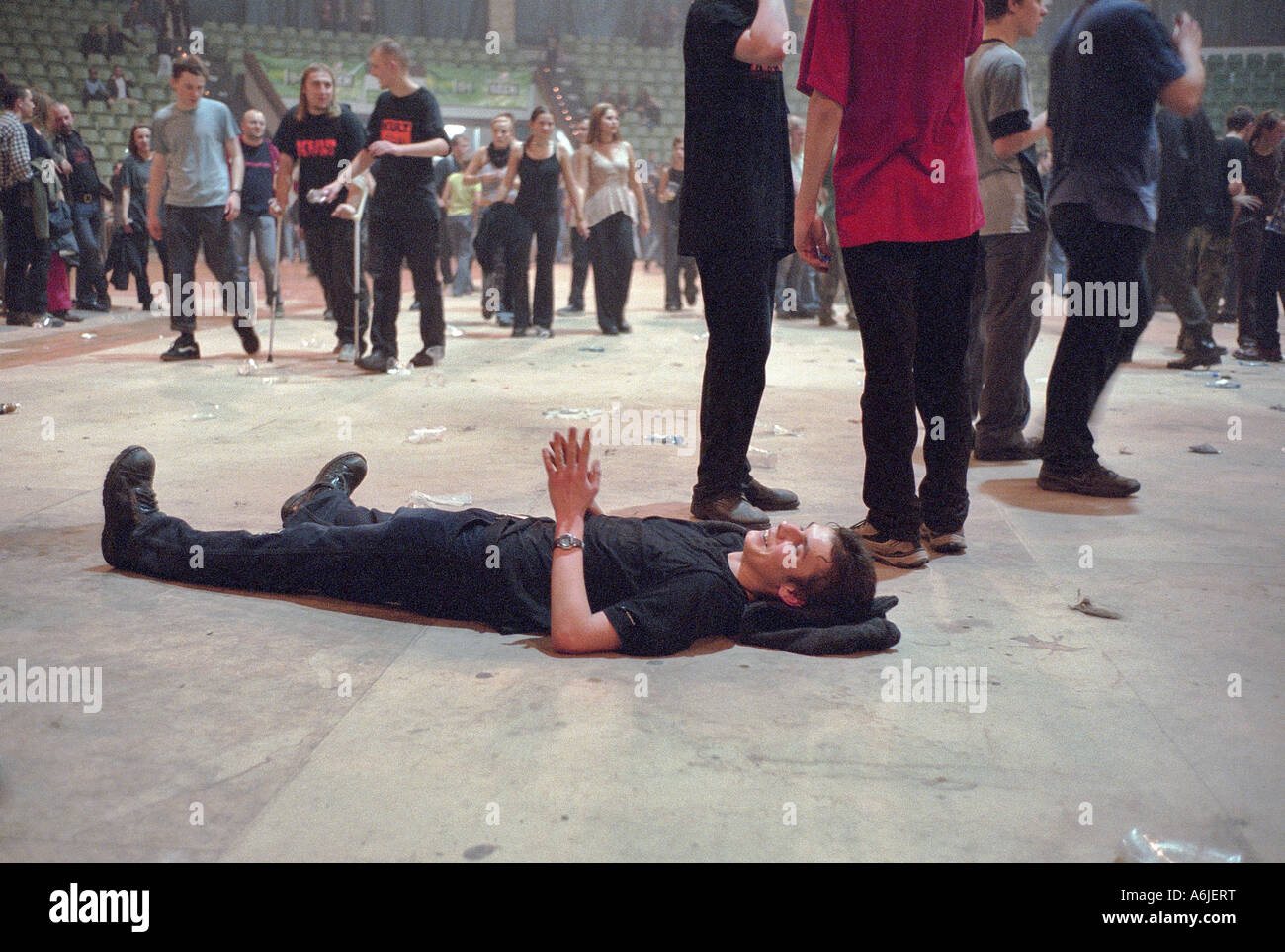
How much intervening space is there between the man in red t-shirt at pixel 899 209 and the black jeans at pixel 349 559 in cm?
106

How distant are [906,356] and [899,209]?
0.36 meters

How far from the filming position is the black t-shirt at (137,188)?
9492mm

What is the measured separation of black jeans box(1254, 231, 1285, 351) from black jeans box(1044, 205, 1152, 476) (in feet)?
12.5

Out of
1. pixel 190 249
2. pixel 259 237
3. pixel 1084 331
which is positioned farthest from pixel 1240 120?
pixel 259 237

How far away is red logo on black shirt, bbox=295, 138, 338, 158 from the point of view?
6477 millimetres

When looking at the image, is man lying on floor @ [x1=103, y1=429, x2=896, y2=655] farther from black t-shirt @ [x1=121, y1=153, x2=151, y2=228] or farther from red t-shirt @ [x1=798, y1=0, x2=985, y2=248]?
black t-shirt @ [x1=121, y1=153, x2=151, y2=228]

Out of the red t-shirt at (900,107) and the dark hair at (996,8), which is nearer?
the red t-shirt at (900,107)

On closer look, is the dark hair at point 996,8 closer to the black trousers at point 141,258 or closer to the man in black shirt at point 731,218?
the man in black shirt at point 731,218

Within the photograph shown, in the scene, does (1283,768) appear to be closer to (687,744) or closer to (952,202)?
(687,744)

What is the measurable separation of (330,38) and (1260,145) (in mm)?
17106

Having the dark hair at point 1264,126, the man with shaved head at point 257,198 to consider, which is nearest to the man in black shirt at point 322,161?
the man with shaved head at point 257,198

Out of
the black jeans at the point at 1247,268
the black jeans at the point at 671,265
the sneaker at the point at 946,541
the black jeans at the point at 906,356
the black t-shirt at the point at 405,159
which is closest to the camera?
the black jeans at the point at 906,356

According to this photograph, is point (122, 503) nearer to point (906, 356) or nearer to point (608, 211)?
point (906, 356)
